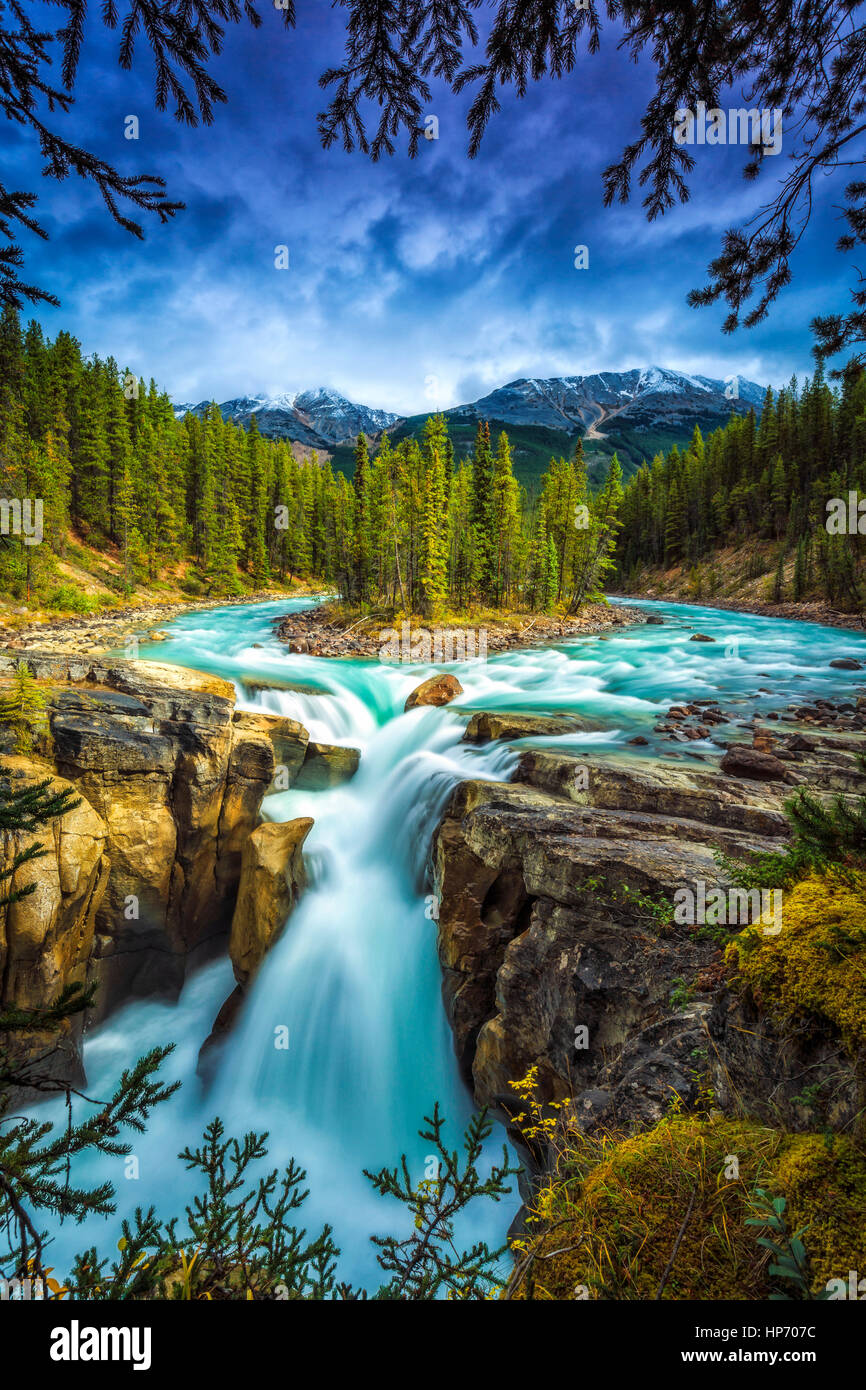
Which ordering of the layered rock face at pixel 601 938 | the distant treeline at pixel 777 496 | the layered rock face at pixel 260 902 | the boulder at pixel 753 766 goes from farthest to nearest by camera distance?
1. the distant treeline at pixel 777 496
2. the layered rock face at pixel 260 902
3. the boulder at pixel 753 766
4. the layered rock face at pixel 601 938

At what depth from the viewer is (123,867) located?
890cm

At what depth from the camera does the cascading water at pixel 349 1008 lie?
6770mm

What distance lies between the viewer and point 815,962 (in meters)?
2.59

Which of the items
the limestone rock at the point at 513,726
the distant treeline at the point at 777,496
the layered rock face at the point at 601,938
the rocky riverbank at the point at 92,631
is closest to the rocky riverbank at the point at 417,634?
the rocky riverbank at the point at 92,631

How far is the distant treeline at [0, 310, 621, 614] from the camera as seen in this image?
31.5 m

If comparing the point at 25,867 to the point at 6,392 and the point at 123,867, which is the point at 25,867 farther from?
the point at 6,392

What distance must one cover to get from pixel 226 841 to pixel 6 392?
840 cm

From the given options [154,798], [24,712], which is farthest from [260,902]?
[24,712]

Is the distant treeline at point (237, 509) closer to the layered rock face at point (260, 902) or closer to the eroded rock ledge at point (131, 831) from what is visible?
the eroded rock ledge at point (131, 831)

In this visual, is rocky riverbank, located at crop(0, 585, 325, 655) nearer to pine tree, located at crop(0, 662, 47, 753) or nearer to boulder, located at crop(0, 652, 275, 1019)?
boulder, located at crop(0, 652, 275, 1019)

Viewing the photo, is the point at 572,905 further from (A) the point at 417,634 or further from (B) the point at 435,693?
(A) the point at 417,634

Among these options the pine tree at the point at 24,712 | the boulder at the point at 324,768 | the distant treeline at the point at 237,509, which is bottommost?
the boulder at the point at 324,768

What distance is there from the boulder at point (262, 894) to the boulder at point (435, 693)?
23.6ft
